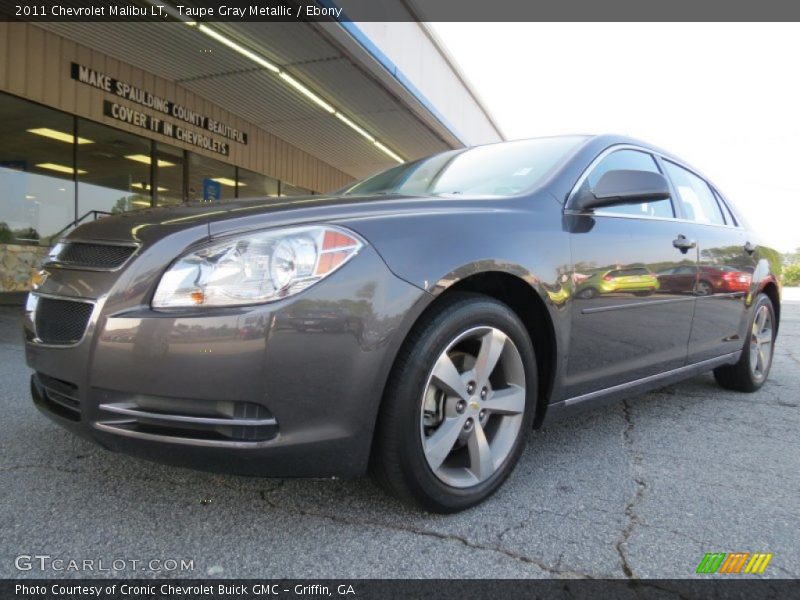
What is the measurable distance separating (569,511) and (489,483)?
0.31m

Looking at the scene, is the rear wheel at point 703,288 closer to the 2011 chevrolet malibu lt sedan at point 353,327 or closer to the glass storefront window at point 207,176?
the 2011 chevrolet malibu lt sedan at point 353,327

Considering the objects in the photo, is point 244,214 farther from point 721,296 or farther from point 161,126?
point 161,126

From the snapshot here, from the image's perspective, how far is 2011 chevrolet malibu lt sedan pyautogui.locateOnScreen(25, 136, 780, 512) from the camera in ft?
5.38

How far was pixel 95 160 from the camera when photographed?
9.26 m

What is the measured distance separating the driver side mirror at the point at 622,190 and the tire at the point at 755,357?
6.57 feet

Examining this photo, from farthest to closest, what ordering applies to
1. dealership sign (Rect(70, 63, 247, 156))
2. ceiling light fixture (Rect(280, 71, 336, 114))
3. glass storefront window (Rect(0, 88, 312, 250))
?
1. ceiling light fixture (Rect(280, 71, 336, 114))
2. dealership sign (Rect(70, 63, 247, 156))
3. glass storefront window (Rect(0, 88, 312, 250))

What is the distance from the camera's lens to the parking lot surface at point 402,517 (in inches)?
67.0

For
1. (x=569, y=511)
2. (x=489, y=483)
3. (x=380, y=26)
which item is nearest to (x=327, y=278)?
(x=489, y=483)

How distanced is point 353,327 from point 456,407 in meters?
0.56

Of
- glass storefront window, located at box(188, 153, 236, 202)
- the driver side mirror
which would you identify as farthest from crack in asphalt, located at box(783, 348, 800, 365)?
glass storefront window, located at box(188, 153, 236, 202)

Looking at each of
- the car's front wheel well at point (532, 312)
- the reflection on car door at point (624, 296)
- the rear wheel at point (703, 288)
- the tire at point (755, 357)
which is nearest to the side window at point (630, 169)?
the reflection on car door at point (624, 296)

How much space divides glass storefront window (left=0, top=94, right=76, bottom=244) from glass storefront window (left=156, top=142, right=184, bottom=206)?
5.59 feet

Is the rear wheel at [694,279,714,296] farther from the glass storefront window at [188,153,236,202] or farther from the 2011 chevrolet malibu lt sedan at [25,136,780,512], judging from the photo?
the glass storefront window at [188,153,236,202]

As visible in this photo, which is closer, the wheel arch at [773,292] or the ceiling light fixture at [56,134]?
the wheel arch at [773,292]
